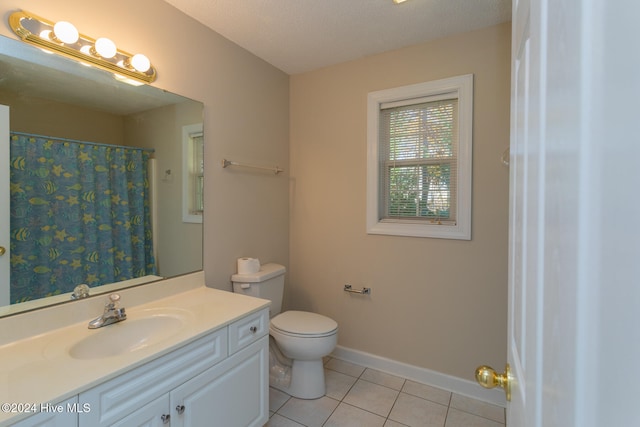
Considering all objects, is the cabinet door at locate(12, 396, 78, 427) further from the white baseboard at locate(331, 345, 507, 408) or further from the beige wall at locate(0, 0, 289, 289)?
the white baseboard at locate(331, 345, 507, 408)

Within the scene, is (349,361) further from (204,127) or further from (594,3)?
(594,3)

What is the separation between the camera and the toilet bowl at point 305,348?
1.94m

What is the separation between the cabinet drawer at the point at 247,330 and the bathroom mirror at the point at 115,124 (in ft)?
1.87

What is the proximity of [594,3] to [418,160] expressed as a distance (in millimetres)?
2111

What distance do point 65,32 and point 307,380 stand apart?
7.50 feet

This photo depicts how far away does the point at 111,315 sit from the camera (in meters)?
1.32

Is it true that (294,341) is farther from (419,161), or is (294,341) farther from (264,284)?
(419,161)

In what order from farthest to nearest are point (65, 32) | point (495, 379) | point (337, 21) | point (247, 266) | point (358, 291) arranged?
point (358, 291), point (247, 266), point (337, 21), point (65, 32), point (495, 379)

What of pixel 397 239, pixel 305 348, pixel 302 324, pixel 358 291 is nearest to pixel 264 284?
pixel 302 324

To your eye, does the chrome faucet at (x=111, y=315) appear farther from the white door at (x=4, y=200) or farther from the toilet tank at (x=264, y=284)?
the toilet tank at (x=264, y=284)

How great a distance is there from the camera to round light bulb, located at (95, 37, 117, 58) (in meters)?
1.35

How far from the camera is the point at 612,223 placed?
0.20 meters

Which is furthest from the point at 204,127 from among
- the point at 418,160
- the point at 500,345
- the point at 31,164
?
the point at 500,345

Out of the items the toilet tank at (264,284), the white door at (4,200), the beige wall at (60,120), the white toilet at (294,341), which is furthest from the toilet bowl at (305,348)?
the beige wall at (60,120)
